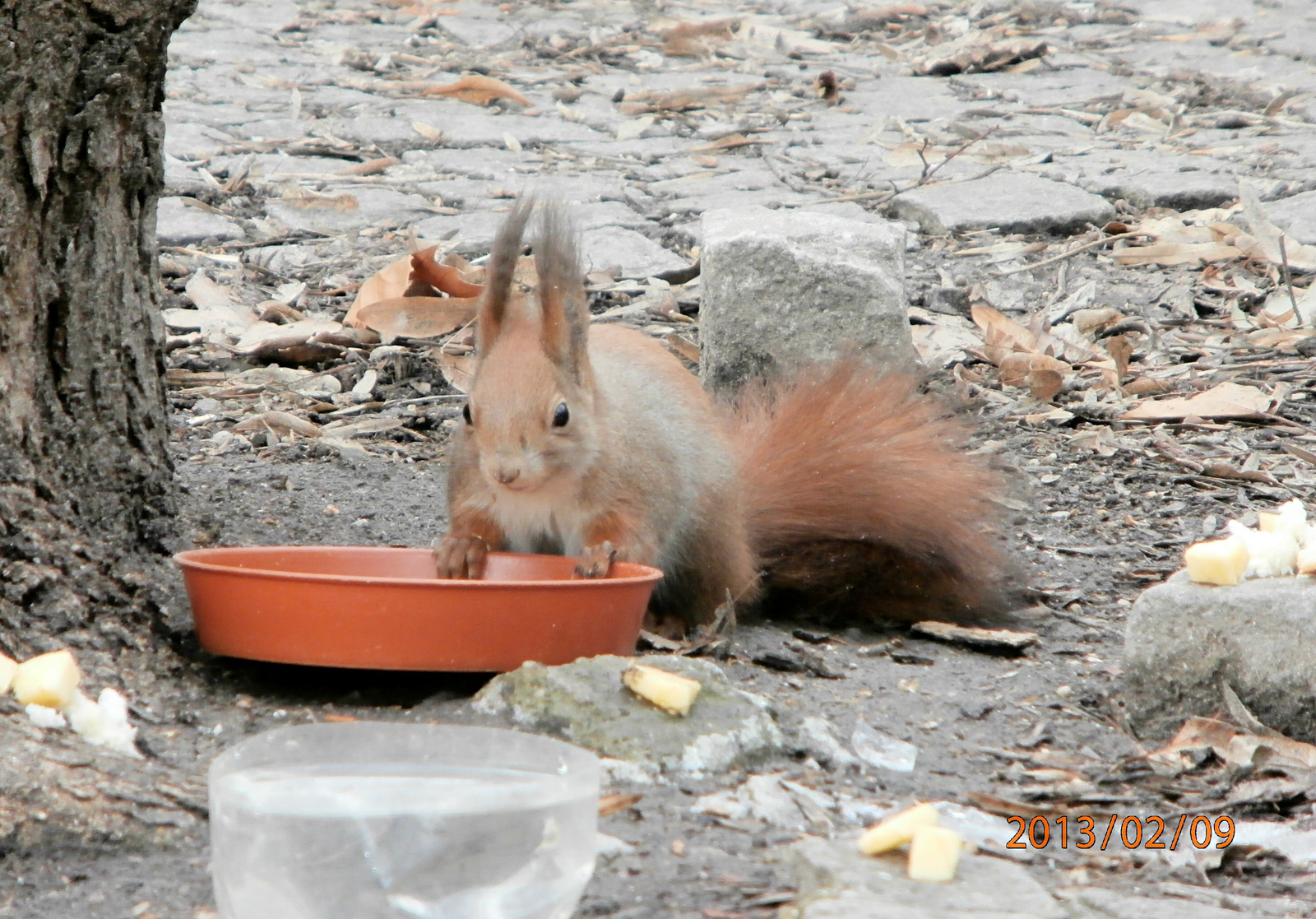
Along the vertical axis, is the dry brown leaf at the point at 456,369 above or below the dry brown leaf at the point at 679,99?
below

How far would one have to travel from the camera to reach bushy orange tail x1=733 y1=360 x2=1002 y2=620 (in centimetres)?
232

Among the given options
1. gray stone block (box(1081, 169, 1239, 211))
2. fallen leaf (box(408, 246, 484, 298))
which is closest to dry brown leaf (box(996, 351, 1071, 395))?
gray stone block (box(1081, 169, 1239, 211))

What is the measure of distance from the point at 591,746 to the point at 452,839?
0.53 m

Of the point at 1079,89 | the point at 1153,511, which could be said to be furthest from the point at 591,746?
the point at 1079,89

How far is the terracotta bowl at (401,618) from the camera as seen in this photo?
1.67 meters

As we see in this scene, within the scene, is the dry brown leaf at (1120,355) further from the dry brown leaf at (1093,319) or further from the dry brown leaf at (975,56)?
the dry brown leaf at (975,56)

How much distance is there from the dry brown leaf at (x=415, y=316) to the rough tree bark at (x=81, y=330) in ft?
4.17

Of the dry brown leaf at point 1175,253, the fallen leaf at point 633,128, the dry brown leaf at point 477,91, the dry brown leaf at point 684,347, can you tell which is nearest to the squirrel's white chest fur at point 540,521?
the dry brown leaf at point 684,347

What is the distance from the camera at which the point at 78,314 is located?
69.8 inches

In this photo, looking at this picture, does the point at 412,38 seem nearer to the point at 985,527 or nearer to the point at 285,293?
the point at 285,293

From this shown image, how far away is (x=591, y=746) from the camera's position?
1.54m

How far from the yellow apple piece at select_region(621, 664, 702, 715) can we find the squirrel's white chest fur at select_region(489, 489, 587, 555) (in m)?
0.49

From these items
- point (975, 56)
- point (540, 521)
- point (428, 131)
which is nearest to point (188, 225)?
point (428, 131)
